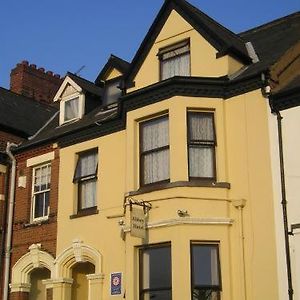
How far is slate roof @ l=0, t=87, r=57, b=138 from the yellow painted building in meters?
3.52

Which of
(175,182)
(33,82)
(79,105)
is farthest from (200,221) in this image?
(33,82)

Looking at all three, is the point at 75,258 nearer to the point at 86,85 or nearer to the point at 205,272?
the point at 205,272

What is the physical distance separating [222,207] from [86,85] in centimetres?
787

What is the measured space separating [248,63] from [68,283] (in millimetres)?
7996

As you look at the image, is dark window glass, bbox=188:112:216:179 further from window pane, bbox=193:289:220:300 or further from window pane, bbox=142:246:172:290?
window pane, bbox=193:289:220:300

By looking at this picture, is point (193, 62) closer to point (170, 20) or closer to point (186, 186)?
point (170, 20)

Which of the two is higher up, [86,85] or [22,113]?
[22,113]

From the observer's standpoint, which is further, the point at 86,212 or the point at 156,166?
the point at 86,212

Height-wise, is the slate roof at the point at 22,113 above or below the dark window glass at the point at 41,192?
above

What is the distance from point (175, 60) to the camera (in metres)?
17.2

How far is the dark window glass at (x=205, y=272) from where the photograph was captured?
46.2ft

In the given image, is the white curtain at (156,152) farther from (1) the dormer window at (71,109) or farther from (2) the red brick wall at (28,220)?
(1) the dormer window at (71,109)

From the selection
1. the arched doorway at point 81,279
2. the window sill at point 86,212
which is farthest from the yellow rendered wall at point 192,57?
the arched doorway at point 81,279

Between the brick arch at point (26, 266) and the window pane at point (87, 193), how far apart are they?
6.27 ft
